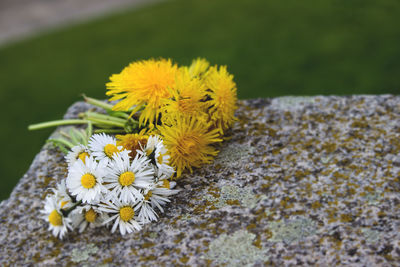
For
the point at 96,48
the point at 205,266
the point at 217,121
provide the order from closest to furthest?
the point at 205,266 < the point at 217,121 < the point at 96,48

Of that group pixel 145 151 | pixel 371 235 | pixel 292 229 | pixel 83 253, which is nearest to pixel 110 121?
pixel 145 151

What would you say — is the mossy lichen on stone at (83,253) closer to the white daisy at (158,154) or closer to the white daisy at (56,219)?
the white daisy at (56,219)

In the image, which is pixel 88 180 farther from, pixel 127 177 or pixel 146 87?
pixel 146 87

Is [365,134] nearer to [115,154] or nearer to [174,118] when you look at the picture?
[174,118]

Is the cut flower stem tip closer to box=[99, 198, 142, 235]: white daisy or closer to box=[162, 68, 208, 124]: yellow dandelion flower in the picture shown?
box=[162, 68, 208, 124]: yellow dandelion flower

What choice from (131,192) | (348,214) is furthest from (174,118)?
(348,214)

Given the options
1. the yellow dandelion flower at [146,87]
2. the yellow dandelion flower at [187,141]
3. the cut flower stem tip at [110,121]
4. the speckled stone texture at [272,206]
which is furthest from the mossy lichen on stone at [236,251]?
the cut flower stem tip at [110,121]

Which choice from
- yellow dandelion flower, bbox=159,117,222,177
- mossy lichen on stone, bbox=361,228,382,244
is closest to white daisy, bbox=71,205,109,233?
yellow dandelion flower, bbox=159,117,222,177
